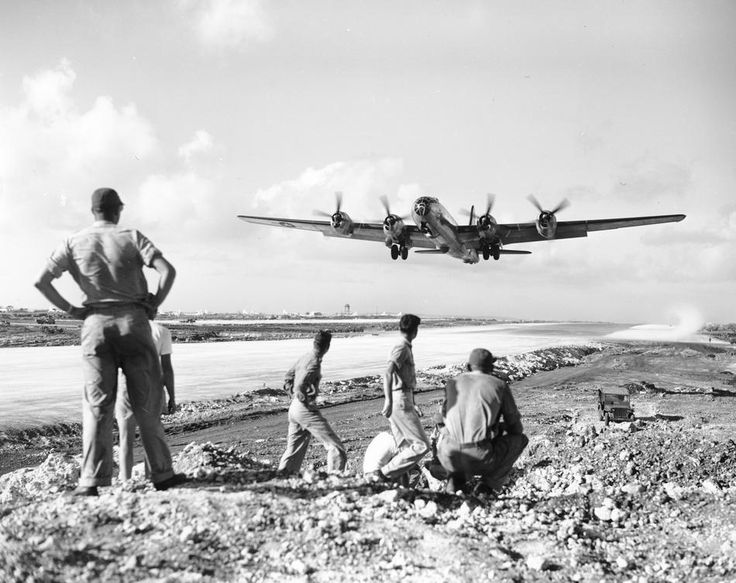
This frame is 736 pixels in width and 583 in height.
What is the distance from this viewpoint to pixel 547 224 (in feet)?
88.4

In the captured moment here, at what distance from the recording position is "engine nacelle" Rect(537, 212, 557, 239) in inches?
1059

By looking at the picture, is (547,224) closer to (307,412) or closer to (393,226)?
(393,226)

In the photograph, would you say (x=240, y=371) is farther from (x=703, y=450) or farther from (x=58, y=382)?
(x=703, y=450)

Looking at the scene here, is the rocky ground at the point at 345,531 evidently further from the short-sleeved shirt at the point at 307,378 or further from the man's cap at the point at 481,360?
the man's cap at the point at 481,360

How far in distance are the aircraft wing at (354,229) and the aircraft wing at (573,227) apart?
4.41 metres

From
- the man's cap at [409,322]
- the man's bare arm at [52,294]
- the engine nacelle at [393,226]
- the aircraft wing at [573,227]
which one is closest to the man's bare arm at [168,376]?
the man's bare arm at [52,294]

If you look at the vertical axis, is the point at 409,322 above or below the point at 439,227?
below

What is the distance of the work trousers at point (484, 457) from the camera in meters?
5.30

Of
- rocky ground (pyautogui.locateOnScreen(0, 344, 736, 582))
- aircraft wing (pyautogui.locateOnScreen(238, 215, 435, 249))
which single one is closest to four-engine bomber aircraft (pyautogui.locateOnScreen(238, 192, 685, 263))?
aircraft wing (pyautogui.locateOnScreen(238, 215, 435, 249))

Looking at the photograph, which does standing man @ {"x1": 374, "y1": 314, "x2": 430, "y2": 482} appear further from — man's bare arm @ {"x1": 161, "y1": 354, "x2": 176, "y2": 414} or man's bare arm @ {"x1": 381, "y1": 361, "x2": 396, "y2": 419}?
man's bare arm @ {"x1": 161, "y1": 354, "x2": 176, "y2": 414}

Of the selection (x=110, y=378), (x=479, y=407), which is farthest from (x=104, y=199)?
(x=479, y=407)

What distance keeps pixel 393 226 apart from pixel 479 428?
912 inches

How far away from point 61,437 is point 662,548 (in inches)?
514

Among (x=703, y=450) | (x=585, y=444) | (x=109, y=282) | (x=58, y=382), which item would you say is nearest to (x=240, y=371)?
(x=58, y=382)
